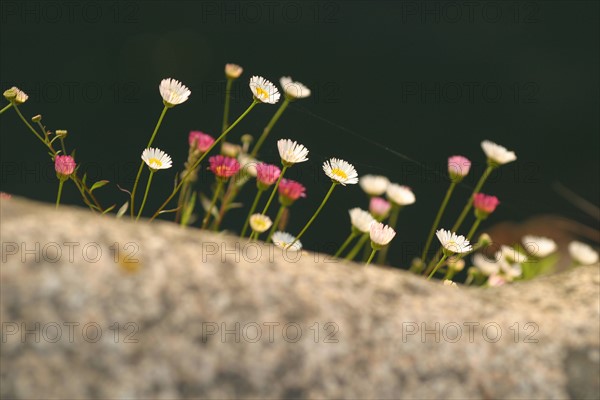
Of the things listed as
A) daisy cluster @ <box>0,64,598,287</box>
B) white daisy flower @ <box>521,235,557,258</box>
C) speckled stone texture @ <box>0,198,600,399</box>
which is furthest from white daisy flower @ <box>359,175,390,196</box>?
speckled stone texture @ <box>0,198,600,399</box>

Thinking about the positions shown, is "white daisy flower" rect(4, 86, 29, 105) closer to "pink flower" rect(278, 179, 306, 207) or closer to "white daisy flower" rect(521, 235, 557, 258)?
"pink flower" rect(278, 179, 306, 207)

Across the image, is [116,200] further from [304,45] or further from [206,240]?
[206,240]

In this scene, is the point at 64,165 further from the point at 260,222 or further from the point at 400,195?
the point at 400,195

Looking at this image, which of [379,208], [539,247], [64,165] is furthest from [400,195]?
[64,165]

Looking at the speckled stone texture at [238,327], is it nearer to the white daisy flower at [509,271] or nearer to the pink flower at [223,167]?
the pink flower at [223,167]

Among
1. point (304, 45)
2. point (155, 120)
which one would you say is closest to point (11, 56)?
point (155, 120)

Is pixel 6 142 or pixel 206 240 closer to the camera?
pixel 206 240
